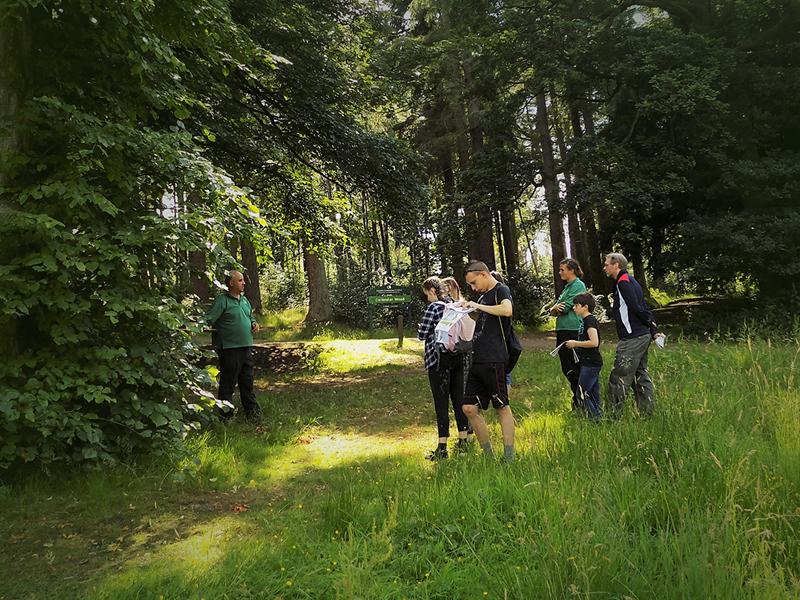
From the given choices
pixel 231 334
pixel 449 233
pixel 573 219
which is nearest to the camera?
pixel 231 334

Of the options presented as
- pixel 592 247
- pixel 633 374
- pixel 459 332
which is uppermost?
pixel 592 247

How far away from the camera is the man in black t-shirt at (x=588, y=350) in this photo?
5.64 metres

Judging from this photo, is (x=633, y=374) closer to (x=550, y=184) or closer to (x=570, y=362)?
(x=570, y=362)

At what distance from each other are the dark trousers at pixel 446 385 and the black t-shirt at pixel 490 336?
2.87 feet

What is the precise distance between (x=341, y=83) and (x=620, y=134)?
410 inches

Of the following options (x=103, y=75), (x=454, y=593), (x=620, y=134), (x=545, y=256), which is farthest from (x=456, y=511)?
(x=545, y=256)

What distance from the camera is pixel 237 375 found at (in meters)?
7.05

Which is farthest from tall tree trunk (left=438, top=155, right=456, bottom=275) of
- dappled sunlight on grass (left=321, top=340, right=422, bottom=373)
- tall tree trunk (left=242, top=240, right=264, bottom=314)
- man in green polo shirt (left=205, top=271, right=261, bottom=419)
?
man in green polo shirt (left=205, top=271, right=261, bottom=419)

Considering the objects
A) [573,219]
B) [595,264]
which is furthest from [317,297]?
[595,264]

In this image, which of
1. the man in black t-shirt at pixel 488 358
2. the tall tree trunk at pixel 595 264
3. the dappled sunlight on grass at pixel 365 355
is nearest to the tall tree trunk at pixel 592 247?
the tall tree trunk at pixel 595 264

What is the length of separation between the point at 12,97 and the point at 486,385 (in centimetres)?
498

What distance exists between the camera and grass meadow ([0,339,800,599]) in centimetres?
257

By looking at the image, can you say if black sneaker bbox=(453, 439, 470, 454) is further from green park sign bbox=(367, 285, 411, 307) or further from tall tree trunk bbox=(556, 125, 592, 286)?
tall tree trunk bbox=(556, 125, 592, 286)

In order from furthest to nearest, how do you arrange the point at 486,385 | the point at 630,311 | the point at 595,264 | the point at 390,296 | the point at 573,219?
the point at 595,264, the point at 573,219, the point at 390,296, the point at 630,311, the point at 486,385
